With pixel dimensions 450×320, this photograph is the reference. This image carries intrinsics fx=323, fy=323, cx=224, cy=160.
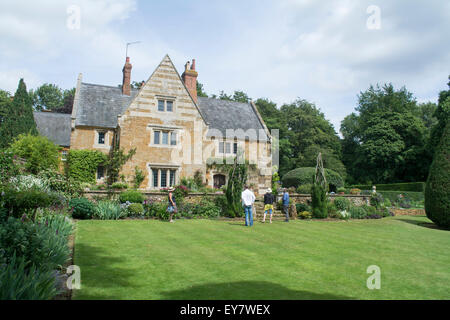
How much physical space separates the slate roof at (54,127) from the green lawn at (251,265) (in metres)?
28.2

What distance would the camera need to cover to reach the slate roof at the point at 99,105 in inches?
1094

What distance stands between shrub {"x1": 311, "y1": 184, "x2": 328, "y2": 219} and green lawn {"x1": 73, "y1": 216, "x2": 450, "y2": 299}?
7.38m

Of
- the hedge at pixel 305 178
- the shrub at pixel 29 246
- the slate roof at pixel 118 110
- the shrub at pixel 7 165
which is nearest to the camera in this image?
the shrub at pixel 29 246

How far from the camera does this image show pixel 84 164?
26.0 meters

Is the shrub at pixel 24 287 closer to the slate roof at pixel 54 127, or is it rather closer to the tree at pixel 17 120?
the tree at pixel 17 120

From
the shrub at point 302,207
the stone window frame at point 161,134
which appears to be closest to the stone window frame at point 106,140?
the stone window frame at point 161,134

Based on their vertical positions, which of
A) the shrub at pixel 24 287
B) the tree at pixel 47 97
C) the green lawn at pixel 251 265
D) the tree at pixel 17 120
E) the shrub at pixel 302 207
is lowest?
the green lawn at pixel 251 265

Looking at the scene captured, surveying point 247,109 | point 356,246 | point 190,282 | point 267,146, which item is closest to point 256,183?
point 267,146

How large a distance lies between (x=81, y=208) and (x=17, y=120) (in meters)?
23.6

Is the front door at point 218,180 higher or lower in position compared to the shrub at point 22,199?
higher

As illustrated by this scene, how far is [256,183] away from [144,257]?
2319 cm

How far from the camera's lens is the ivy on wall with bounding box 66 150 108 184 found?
25.7 metres
